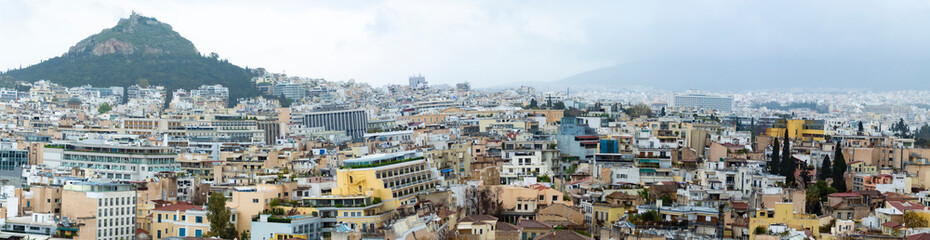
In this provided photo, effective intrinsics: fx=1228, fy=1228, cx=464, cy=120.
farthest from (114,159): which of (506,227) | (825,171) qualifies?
(825,171)

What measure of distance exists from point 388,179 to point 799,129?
110 ft

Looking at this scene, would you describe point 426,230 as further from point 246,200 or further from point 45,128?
point 45,128

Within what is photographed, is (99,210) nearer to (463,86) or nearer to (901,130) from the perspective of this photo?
(901,130)

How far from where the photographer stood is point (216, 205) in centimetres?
3284

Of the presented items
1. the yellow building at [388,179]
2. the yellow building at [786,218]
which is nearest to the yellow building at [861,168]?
the yellow building at [786,218]

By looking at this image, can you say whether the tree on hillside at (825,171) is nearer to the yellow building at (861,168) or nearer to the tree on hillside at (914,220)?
the yellow building at (861,168)

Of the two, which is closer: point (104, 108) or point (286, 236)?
point (286, 236)

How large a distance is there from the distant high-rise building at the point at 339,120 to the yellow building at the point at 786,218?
48.5 metres

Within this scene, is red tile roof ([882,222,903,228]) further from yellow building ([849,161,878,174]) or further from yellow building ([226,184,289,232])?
yellow building ([226,184,289,232])

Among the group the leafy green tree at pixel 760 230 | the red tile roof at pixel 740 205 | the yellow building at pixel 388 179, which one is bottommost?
the leafy green tree at pixel 760 230

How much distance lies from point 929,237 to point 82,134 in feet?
142

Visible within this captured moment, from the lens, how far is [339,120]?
3226 inches

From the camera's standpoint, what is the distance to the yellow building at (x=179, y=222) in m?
33.7

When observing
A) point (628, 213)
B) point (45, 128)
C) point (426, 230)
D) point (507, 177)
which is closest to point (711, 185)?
point (628, 213)
